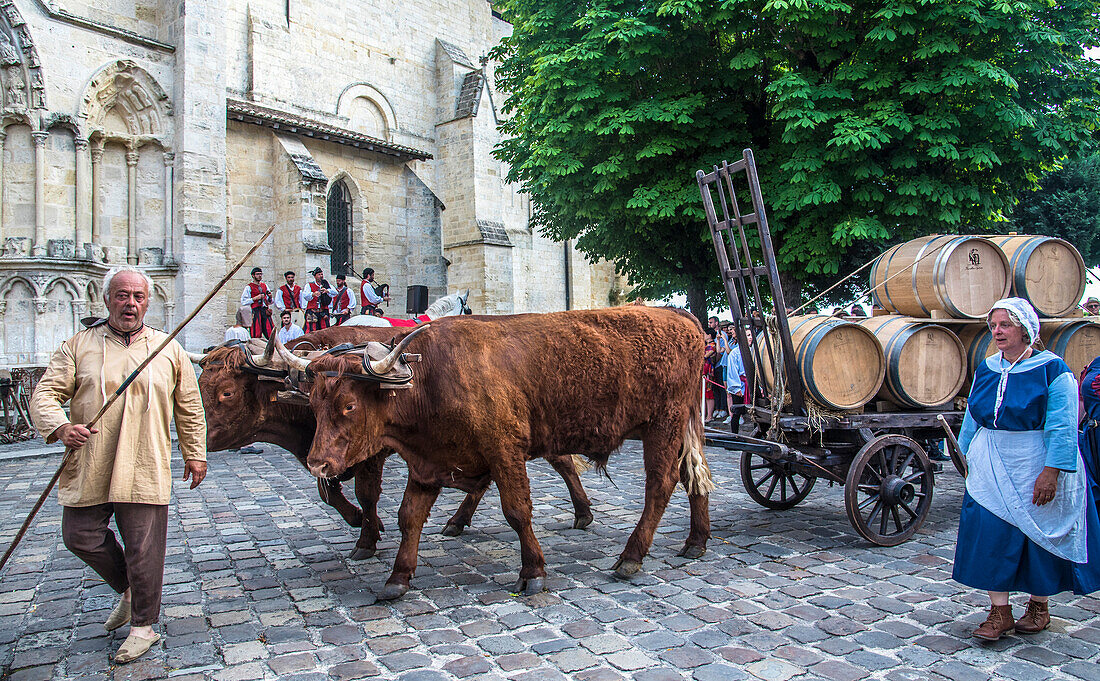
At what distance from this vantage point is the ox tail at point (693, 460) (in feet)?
Answer: 18.4

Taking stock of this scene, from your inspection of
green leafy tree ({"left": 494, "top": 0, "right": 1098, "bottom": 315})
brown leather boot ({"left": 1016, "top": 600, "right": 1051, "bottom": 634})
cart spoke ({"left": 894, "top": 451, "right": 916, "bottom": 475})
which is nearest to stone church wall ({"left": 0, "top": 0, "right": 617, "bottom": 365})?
green leafy tree ({"left": 494, "top": 0, "right": 1098, "bottom": 315})

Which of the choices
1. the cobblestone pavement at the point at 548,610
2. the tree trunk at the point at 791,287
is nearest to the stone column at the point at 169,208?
the cobblestone pavement at the point at 548,610

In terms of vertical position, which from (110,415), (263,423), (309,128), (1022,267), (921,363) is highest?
(309,128)

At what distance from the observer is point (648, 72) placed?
13.7 meters

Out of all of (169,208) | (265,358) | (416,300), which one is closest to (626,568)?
(265,358)

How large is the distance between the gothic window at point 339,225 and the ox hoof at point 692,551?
1712 cm

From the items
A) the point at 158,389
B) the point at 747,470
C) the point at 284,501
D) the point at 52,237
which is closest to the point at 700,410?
the point at 747,470

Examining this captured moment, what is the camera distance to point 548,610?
4410mm

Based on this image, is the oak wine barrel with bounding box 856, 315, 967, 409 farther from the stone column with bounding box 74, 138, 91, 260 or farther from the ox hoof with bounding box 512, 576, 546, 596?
the stone column with bounding box 74, 138, 91, 260

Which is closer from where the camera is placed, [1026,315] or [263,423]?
[1026,315]

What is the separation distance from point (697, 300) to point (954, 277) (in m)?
10.3

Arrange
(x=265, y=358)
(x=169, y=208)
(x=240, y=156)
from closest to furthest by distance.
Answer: (x=265, y=358)
(x=169, y=208)
(x=240, y=156)

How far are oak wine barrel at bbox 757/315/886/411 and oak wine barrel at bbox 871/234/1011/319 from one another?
2.64ft

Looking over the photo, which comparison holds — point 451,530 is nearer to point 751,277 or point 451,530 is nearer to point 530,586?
point 530,586
